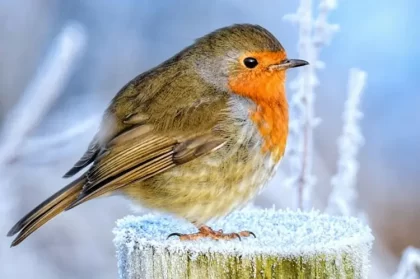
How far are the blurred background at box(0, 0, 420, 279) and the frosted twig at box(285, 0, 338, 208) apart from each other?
1.29m

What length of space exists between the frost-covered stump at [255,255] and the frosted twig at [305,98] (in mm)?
753

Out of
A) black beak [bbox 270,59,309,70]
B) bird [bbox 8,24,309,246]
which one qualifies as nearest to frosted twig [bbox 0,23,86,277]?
bird [bbox 8,24,309,246]

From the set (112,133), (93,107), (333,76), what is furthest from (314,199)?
(333,76)

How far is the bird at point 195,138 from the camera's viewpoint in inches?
114

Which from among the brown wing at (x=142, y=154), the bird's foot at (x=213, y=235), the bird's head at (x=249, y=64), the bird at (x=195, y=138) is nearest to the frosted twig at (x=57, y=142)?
the bird at (x=195, y=138)

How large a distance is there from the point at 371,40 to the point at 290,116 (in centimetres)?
333

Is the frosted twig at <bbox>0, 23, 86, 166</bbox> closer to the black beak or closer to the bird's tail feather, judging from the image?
the bird's tail feather

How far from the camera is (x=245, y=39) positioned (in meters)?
3.19

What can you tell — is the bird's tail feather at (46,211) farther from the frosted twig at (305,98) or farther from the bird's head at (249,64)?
the frosted twig at (305,98)

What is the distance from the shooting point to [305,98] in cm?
317

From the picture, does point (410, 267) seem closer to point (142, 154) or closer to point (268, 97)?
point (268, 97)

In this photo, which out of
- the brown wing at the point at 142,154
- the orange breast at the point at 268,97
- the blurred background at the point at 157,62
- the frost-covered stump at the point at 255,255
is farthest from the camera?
the blurred background at the point at 157,62

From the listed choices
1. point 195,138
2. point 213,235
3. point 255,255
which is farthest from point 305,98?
point 255,255

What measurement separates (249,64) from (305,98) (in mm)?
230
